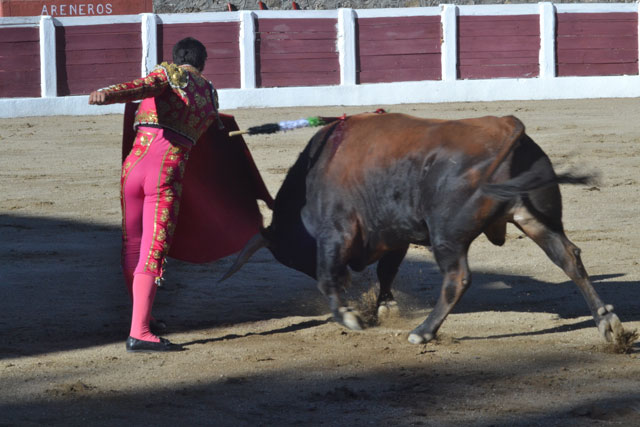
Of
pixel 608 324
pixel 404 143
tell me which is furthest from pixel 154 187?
pixel 608 324

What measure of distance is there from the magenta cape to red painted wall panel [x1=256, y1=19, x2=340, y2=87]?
8.01 meters

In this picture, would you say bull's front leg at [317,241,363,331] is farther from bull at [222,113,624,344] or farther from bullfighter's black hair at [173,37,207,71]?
bullfighter's black hair at [173,37,207,71]

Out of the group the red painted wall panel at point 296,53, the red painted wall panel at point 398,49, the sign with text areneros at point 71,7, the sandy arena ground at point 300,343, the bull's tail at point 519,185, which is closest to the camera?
the sandy arena ground at point 300,343

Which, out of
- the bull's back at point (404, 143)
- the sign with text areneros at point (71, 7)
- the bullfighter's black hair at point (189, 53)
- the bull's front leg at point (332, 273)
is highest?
the sign with text areneros at point (71, 7)

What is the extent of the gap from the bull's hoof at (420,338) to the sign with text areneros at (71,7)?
11303 mm

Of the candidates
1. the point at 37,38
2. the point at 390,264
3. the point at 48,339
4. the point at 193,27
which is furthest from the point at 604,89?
the point at 48,339

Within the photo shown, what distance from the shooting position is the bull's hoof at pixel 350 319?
3170mm

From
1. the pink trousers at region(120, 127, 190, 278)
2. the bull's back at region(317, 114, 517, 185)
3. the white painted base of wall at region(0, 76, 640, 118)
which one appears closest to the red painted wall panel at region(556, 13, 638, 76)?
the white painted base of wall at region(0, 76, 640, 118)

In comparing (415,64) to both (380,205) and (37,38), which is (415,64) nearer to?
(37,38)

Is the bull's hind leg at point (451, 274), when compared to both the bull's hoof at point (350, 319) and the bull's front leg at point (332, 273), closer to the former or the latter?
the bull's hoof at point (350, 319)

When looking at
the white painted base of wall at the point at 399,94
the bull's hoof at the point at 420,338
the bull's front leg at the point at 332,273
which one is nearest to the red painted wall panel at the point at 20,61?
the white painted base of wall at the point at 399,94

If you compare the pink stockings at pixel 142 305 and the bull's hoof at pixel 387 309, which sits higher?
the pink stockings at pixel 142 305

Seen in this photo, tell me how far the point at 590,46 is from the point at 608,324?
9855 millimetres

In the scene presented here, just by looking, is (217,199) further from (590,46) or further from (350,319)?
(590,46)
